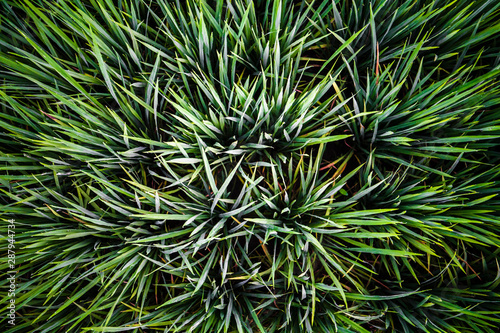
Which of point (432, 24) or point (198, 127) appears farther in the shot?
point (432, 24)

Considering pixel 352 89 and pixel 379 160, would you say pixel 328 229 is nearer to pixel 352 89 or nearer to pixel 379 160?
pixel 379 160

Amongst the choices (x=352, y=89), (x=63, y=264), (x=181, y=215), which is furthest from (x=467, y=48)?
(x=63, y=264)

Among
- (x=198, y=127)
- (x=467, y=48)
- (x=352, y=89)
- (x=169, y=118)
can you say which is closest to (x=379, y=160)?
(x=352, y=89)

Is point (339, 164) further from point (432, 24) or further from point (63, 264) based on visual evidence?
point (63, 264)

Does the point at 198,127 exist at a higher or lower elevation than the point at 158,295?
higher

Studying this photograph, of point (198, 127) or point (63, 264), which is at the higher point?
point (198, 127)

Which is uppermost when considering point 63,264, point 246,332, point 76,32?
point 76,32
